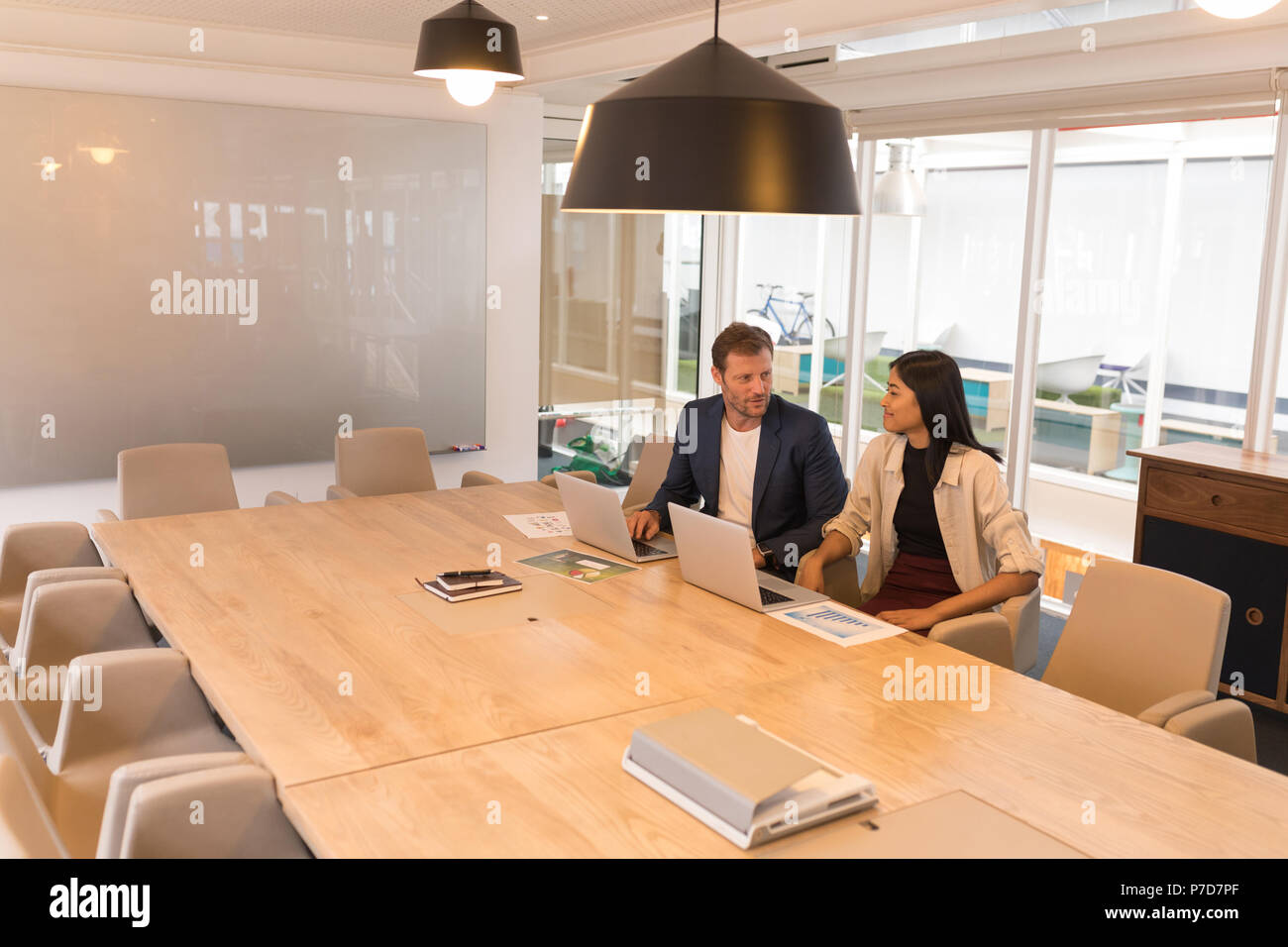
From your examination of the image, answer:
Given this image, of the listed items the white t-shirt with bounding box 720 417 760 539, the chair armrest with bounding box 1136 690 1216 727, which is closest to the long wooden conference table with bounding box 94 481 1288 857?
the chair armrest with bounding box 1136 690 1216 727

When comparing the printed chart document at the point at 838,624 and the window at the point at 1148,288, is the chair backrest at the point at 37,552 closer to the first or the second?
the printed chart document at the point at 838,624

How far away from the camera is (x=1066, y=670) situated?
11.0 ft

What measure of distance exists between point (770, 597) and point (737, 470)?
0.95 metres

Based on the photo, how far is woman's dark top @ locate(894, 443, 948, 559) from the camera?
3912 mm

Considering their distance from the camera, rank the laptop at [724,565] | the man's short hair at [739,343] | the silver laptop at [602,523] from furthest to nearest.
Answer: the man's short hair at [739,343] → the silver laptop at [602,523] → the laptop at [724,565]

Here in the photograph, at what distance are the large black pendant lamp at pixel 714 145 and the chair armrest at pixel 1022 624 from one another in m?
1.90

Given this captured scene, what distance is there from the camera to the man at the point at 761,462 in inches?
166

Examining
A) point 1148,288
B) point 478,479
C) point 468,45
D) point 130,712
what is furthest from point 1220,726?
point 478,479

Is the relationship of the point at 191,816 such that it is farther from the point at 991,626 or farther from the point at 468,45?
the point at 468,45

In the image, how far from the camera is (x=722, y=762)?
215 centimetres

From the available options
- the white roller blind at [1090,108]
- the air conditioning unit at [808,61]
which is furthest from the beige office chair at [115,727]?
the air conditioning unit at [808,61]

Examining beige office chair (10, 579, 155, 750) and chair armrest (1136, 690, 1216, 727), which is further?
beige office chair (10, 579, 155, 750)

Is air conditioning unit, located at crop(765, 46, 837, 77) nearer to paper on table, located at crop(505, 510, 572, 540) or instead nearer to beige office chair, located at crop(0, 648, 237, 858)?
paper on table, located at crop(505, 510, 572, 540)

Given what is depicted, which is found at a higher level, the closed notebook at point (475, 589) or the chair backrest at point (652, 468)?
the chair backrest at point (652, 468)
